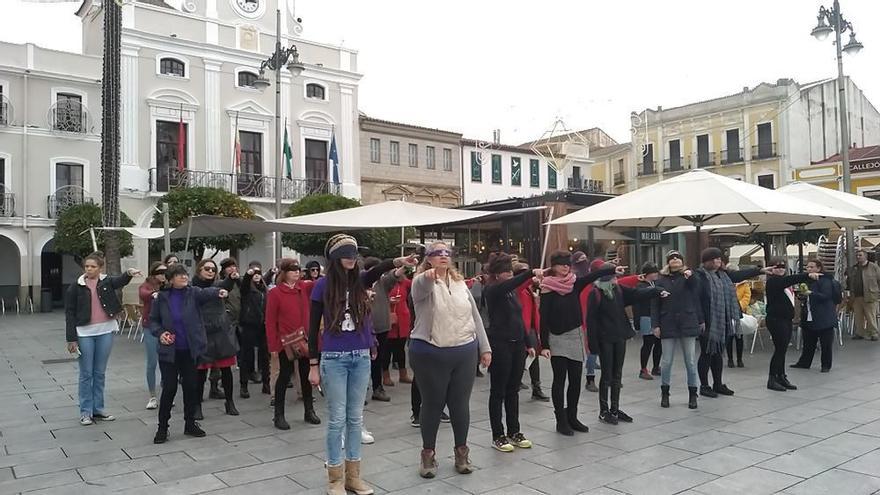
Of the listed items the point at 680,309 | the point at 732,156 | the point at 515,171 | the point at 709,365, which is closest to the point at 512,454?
the point at 680,309

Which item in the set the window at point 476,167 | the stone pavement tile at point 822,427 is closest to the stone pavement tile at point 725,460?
the stone pavement tile at point 822,427

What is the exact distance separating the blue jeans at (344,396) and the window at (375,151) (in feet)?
90.7

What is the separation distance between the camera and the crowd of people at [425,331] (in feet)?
15.1

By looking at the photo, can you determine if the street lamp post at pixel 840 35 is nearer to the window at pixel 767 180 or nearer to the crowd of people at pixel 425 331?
the crowd of people at pixel 425 331

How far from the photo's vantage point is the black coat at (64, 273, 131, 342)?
258 inches

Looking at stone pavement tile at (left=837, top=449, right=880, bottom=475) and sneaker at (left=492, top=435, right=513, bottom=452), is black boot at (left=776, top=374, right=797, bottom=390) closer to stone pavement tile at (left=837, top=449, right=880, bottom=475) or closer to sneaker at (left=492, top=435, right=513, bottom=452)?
stone pavement tile at (left=837, top=449, right=880, bottom=475)

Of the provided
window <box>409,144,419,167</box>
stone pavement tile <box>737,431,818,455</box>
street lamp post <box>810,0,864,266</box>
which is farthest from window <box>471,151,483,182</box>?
stone pavement tile <box>737,431,818,455</box>

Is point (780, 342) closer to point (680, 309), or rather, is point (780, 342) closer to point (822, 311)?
point (822, 311)

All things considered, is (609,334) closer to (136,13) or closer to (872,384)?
(872,384)

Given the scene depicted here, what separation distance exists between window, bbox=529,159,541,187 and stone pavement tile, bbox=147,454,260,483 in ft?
113

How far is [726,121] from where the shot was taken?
38.0 m

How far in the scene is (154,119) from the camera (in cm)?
2491

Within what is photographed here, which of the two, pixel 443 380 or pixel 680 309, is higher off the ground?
pixel 680 309

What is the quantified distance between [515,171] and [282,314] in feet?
105
